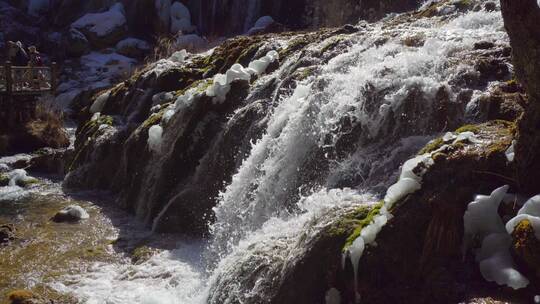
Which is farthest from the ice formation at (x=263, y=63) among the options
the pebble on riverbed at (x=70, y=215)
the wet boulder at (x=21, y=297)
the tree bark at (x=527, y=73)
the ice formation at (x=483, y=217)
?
the ice formation at (x=483, y=217)

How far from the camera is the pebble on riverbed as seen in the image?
8.34m

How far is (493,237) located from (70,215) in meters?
6.50

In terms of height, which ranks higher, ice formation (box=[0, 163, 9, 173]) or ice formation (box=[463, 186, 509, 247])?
ice formation (box=[463, 186, 509, 247])

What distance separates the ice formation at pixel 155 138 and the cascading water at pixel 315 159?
1.96 metres

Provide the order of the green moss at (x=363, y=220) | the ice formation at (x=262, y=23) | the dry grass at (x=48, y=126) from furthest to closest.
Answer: the ice formation at (x=262, y=23)
the dry grass at (x=48, y=126)
the green moss at (x=363, y=220)

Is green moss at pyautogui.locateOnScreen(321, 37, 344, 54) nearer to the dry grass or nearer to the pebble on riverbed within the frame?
the pebble on riverbed

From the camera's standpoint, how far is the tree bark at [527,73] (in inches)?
134

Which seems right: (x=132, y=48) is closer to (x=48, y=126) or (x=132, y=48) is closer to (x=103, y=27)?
(x=103, y=27)

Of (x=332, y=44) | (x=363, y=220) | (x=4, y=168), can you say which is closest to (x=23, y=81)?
(x=4, y=168)

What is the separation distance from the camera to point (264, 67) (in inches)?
350

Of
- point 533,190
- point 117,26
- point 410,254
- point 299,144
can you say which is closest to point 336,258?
point 410,254

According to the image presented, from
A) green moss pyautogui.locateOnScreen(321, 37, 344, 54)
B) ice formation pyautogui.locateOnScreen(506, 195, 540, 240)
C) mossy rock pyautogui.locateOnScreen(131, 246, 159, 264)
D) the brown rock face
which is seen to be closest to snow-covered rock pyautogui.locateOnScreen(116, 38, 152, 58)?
the brown rock face

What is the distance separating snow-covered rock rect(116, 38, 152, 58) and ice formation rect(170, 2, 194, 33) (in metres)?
1.37

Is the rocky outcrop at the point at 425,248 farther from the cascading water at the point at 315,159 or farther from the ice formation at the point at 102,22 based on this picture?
the ice formation at the point at 102,22
